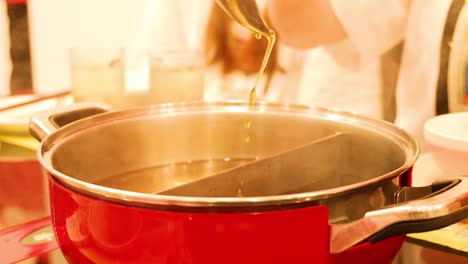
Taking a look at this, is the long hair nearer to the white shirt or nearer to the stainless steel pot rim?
the white shirt

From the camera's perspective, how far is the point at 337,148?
667mm

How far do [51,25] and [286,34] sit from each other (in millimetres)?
1045

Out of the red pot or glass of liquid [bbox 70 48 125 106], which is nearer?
the red pot

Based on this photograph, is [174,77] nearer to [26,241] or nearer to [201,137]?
[201,137]

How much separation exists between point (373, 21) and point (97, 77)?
0.60 m

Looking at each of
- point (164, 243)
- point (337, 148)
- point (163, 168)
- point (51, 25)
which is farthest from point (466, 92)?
point (51, 25)

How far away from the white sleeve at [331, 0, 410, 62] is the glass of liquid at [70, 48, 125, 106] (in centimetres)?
51

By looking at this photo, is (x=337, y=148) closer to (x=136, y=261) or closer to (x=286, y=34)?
(x=136, y=261)

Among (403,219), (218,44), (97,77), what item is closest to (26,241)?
(403,219)

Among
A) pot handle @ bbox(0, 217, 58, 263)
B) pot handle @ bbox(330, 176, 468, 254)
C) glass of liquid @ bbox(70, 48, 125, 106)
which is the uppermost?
pot handle @ bbox(330, 176, 468, 254)

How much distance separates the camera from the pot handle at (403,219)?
16.4 inches

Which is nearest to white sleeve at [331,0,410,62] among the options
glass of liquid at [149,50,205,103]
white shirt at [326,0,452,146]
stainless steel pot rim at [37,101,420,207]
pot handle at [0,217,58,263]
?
white shirt at [326,0,452,146]

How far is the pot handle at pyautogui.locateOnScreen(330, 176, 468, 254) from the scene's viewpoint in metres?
0.42

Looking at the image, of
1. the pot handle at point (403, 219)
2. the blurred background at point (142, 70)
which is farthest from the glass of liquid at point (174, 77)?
the pot handle at point (403, 219)
